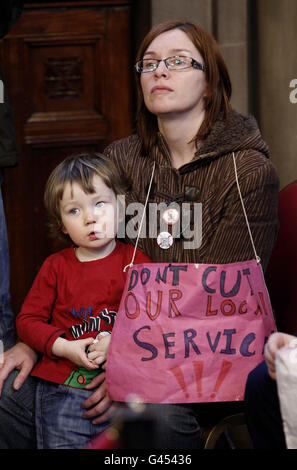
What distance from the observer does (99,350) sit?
2.14 metres

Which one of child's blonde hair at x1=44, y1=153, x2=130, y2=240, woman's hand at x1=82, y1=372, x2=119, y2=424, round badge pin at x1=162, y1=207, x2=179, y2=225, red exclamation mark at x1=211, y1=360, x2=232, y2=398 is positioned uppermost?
child's blonde hair at x1=44, y1=153, x2=130, y2=240

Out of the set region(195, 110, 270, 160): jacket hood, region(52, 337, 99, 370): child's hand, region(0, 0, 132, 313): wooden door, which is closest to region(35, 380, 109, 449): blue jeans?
region(52, 337, 99, 370): child's hand

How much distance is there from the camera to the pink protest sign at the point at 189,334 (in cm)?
203

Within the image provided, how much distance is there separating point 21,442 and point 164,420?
53 cm

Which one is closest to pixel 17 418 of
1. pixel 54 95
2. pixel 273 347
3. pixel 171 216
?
pixel 171 216

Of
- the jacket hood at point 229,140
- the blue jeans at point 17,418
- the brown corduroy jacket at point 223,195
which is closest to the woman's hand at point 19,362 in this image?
the blue jeans at point 17,418

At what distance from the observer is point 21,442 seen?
2279mm

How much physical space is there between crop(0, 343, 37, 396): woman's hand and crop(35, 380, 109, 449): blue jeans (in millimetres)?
98

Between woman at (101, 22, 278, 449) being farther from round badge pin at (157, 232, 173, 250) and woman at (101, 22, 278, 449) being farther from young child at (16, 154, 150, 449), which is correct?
young child at (16, 154, 150, 449)

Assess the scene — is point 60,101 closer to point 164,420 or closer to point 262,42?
point 262,42

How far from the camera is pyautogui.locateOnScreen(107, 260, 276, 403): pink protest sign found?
203 cm

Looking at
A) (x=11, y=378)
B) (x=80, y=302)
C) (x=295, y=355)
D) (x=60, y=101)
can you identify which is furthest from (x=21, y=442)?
(x=60, y=101)

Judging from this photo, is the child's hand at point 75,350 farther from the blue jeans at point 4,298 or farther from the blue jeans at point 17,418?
the blue jeans at point 4,298

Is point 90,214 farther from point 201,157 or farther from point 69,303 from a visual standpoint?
point 201,157
